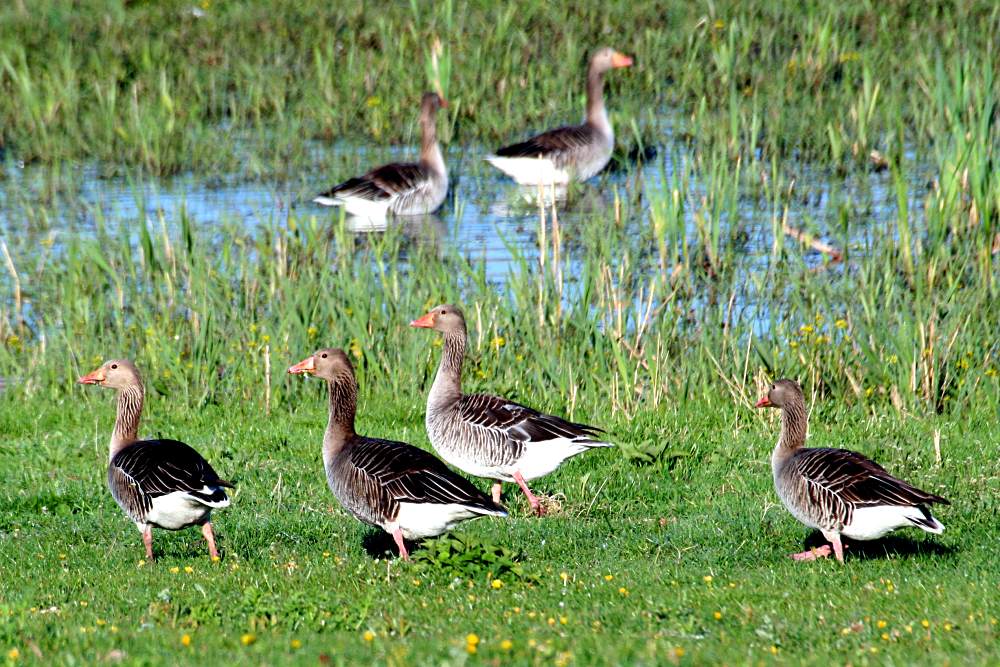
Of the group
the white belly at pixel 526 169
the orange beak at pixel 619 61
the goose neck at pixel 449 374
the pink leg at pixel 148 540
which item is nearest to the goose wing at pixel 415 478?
the pink leg at pixel 148 540

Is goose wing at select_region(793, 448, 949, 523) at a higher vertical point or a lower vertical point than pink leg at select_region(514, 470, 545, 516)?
higher

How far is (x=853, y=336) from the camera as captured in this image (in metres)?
12.6

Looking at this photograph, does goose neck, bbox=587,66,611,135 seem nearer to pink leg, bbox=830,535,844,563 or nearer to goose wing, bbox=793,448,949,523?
goose wing, bbox=793,448,949,523

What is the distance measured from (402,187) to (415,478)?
10.9 m

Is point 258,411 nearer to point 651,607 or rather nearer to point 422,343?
point 422,343

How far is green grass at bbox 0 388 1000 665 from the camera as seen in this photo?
22.7ft

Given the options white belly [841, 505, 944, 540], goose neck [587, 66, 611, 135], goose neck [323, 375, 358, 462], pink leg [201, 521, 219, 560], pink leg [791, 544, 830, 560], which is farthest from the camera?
goose neck [587, 66, 611, 135]

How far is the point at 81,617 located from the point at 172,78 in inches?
724

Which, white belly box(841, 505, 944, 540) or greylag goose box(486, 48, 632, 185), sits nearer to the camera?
white belly box(841, 505, 944, 540)

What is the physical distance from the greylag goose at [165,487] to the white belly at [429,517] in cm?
114

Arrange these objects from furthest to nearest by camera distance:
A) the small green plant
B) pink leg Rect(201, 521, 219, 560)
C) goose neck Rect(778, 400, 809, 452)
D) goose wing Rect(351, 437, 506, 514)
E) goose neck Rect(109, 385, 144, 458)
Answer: goose neck Rect(109, 385, 144, 458), goose neck Rect(778, 400, 809, 452), pink leg Rect(201, 521, 219, 560), goose wing Rect(351, 437, 506, 514), the small green plant

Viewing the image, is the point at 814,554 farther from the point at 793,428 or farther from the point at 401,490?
the point at 401,490

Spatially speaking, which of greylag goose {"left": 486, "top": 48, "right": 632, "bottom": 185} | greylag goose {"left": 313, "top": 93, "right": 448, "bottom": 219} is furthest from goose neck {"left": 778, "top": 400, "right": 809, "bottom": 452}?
greylag goose {"left": 486, "top": 48, "right": 632, "bottom": 185}

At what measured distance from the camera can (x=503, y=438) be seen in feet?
34.3
